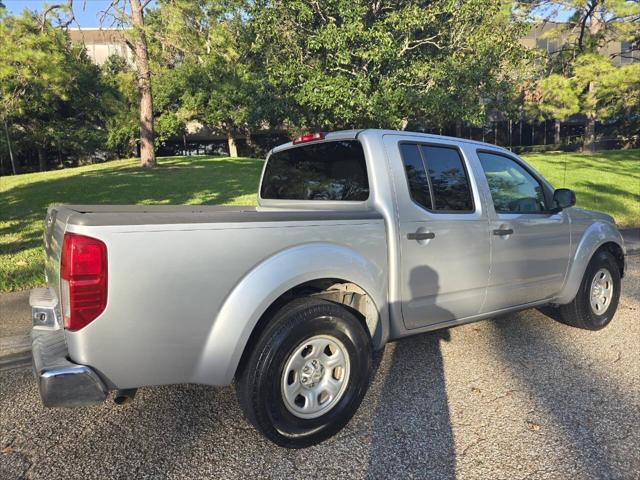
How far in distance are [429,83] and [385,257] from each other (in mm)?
19358

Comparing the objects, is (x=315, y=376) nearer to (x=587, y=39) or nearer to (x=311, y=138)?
(x=311, y=138)

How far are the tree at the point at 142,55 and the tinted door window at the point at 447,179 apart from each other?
14209mm

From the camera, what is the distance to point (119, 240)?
7.23 feet

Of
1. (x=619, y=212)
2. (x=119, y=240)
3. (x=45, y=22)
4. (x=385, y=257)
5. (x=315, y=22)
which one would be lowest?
(x=619, y=212)

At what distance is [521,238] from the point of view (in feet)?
12.6

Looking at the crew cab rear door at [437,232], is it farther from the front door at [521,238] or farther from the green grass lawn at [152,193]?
the green grass lawn at [152,193]

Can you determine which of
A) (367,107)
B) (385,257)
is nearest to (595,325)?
(385,257)

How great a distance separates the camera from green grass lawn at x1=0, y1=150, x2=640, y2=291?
293 inches

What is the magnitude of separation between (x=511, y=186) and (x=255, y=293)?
99.9 inches

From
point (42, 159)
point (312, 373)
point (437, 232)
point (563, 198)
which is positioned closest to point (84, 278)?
point (312, 373)

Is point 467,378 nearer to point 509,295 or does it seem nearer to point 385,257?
point 509,295

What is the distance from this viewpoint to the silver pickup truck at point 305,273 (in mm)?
2248

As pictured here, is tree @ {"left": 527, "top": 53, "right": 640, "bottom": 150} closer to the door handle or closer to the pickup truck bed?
the door handle

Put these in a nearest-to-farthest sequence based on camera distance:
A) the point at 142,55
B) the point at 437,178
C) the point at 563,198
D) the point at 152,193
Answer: the point at 437,178 < the point at 563,198 < the point at 152,193 < the point at 142,55
